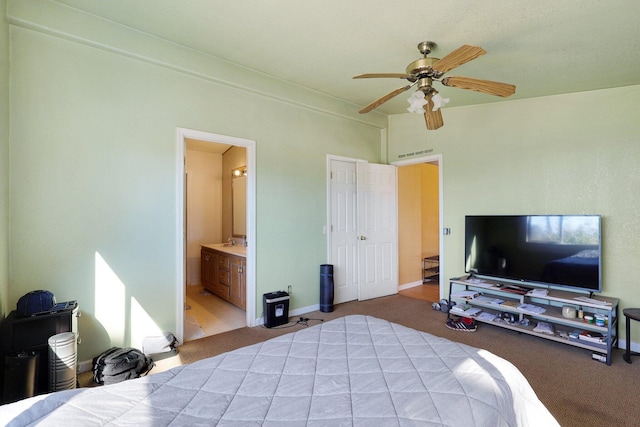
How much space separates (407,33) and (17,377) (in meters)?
3.69

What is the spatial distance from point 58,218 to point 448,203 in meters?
4.36

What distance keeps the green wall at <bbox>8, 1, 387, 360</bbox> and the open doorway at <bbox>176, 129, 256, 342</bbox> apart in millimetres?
93

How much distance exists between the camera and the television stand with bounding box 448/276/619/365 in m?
2.80

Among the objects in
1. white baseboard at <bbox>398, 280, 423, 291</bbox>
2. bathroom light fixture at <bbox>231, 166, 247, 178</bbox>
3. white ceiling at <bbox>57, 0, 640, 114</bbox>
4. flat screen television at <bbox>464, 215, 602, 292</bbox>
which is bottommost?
white baseboard at <bbox>398, 280, 423, 291</bbox>

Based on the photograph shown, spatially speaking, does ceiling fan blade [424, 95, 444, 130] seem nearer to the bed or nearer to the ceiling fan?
the ceiling fan

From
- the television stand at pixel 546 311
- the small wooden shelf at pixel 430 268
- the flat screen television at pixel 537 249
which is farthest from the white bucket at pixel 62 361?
the small wooden shelf at pixel 430 268

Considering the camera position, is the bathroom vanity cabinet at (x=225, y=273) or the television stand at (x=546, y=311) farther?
the bathroom vanity cabinet at (x=225, y=273)

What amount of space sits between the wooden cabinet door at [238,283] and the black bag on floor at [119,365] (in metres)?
1.54

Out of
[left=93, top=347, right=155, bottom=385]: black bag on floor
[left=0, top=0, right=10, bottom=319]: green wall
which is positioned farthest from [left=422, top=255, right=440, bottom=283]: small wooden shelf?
[left=0, top=0, right=10, bottom=319]: green wall

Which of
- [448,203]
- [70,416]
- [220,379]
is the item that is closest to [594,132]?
[448,203]

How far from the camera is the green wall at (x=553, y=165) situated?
2982 millimetres

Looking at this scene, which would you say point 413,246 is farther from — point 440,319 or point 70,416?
point 70,416

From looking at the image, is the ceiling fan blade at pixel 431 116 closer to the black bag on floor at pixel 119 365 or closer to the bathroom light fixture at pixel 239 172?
the black bag on floor at pixel 119 365

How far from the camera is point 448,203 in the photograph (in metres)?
4.29
